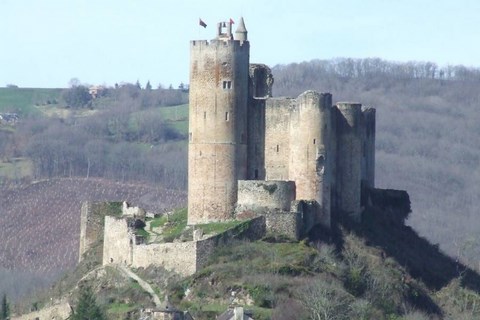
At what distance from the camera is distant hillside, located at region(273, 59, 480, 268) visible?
5925 inches


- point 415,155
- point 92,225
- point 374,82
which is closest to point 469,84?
point 374,82

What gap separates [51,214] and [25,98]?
164ft

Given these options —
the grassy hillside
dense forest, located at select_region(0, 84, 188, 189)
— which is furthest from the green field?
the grassy hillside

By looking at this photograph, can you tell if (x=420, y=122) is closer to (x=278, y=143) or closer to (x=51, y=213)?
(x=51, y=213)

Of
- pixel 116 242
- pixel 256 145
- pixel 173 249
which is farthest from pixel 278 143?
pixel 116 242

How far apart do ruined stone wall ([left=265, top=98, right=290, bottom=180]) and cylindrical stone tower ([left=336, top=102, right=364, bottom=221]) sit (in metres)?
2.05

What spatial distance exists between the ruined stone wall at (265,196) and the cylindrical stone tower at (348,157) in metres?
3.15

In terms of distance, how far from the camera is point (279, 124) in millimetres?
77938

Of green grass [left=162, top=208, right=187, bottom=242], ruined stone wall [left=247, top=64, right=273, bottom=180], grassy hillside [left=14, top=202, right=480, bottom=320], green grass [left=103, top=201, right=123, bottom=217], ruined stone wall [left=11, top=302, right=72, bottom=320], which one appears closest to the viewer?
grassy hillside [left=14, top=202, right=480, bottom=320]

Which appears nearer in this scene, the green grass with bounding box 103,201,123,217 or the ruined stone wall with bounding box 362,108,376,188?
the ruined stone wall with bounding box 362,108,376,188

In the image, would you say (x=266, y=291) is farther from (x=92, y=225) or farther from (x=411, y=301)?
(x=92, y=225)

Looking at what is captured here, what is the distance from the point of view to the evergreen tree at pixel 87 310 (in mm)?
68938

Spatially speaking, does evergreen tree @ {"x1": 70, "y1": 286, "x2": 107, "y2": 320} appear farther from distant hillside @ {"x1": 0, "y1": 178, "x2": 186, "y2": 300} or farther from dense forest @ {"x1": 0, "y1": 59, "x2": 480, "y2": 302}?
dense forest @ {"x1": 0, "y1": 59, "x2": 480, "y2": 302}

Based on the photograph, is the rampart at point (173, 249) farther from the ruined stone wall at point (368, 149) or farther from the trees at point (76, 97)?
the trees at point (76, 97)
